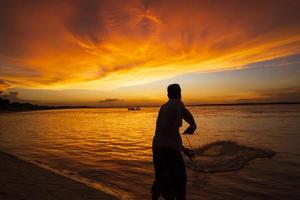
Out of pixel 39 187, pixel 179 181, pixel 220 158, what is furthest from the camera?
pixel 220 158

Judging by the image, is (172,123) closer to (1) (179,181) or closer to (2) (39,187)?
(1) (179,181)

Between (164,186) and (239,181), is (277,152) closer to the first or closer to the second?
(239,181)

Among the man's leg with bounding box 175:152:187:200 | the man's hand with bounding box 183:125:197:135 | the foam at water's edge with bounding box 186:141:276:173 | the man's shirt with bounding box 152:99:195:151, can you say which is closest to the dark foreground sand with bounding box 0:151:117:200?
the man's leg with bounding box 175:152:187:200

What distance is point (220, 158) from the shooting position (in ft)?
45.5

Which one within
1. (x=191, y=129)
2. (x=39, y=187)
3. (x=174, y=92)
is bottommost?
(x=39, y=187)

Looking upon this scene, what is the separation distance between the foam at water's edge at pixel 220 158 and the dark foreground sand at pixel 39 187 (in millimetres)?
5105

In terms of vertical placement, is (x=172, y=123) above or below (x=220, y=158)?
above

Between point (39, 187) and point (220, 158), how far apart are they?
28.9 feet

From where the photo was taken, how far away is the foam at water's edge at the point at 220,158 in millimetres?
11759

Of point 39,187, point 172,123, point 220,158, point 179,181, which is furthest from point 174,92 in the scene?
point 220,158

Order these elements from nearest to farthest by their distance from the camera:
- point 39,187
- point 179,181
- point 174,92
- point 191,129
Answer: point 191,129 → point 179,181 → point 174,92 → point 39,187

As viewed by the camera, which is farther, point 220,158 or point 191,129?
point 220,158

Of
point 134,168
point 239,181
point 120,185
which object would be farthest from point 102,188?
point 239,181

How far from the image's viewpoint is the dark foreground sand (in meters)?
6.96
